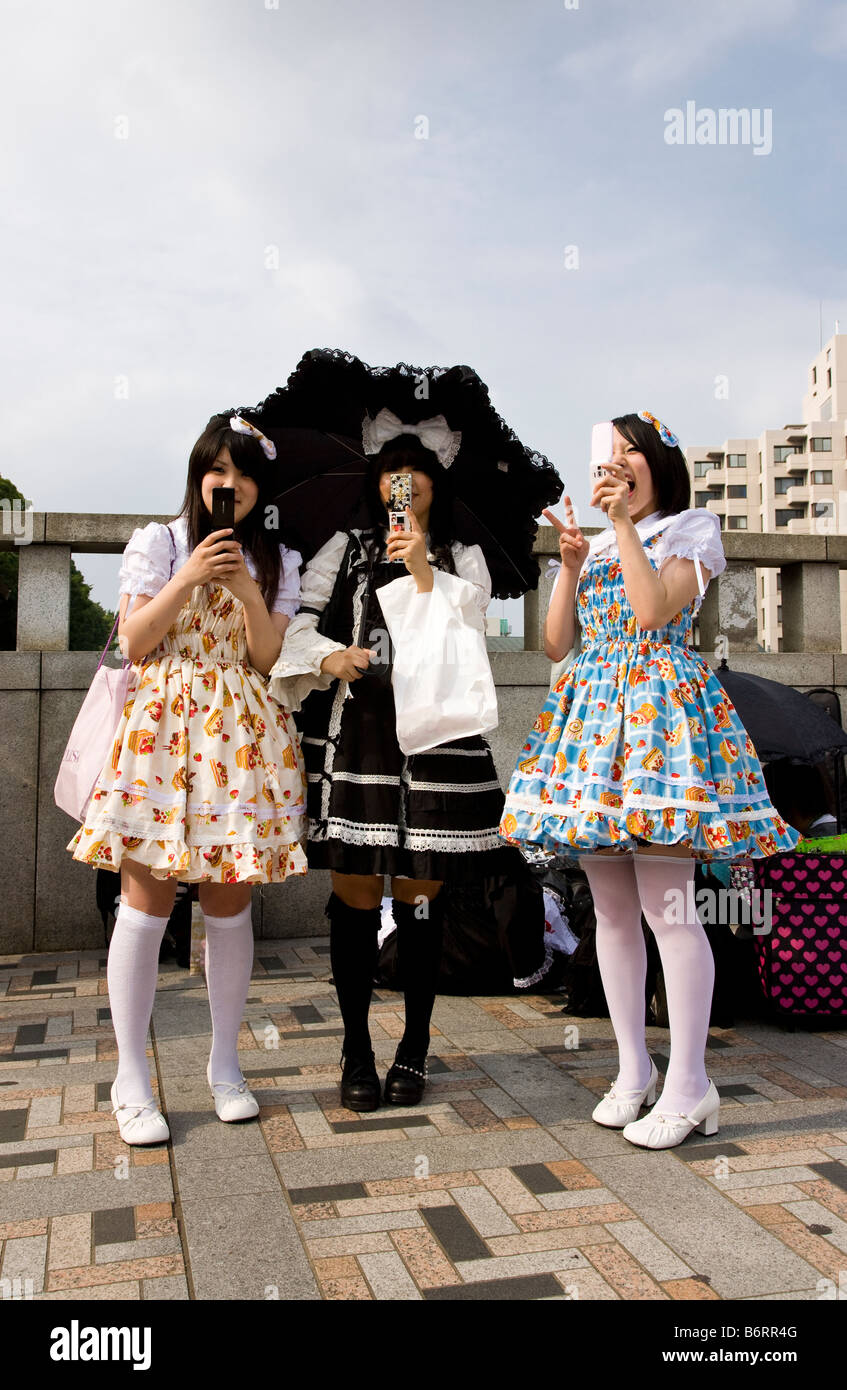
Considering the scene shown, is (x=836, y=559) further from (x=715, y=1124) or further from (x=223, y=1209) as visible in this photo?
(x=223, y=1209)

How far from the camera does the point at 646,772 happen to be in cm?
284

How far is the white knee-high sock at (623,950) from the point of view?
3.13 meters

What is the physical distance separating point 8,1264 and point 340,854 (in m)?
1.28

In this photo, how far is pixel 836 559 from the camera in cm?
662

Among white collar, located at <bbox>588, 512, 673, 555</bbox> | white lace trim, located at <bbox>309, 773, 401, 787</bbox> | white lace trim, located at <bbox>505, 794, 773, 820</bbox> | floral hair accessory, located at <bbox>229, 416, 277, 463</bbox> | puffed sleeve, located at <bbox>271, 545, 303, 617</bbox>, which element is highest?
floral hair accessory, located at <bbox>229, 416, 277, 463</bbox>

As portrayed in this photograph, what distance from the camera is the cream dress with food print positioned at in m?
2.90

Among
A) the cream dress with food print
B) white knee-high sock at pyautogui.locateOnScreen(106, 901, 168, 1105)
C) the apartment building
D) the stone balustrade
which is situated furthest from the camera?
the apartment building

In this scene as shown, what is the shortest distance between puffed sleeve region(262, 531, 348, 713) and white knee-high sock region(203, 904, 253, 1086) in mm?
668

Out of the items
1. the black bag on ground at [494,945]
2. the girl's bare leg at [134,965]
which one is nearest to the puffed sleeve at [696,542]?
the girl's bare leg at [134,965]

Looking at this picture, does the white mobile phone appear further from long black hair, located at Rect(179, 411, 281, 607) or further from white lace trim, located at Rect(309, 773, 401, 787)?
white lace trim, located at Rect(309, 773, 401, 787)

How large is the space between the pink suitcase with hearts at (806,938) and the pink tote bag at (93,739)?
2529 millimetres

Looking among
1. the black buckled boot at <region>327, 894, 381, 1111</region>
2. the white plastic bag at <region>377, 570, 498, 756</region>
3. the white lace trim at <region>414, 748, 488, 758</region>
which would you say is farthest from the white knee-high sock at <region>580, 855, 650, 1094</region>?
the black buckled boot at <region>327, 894, 381, 1111</region>

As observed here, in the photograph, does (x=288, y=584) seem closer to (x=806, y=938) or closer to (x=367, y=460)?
(x=367, y=460)

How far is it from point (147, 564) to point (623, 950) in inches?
69.5
